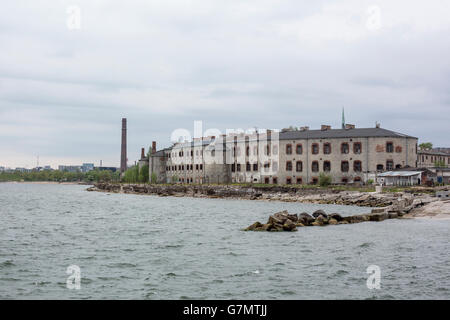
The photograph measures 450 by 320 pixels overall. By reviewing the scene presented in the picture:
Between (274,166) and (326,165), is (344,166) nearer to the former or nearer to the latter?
(326,165)

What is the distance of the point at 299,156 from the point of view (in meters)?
72.9

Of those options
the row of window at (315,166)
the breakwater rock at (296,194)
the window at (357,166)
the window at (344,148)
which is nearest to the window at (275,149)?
the row of window at (315,166)

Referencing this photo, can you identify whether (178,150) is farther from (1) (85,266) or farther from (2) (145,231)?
(1) (85,266)

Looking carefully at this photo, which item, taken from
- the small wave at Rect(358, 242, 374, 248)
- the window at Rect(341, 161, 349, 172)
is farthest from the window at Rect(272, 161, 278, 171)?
the small wave at Rect(358, 242, 374, 248)

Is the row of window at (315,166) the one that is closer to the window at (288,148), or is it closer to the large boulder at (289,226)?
the window at (288,148)

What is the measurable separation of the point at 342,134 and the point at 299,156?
725 centimetres

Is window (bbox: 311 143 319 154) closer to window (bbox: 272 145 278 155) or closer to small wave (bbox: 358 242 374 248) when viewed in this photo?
window (bbox: 272 145 278 155)

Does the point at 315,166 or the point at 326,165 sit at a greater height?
the point at 326,165

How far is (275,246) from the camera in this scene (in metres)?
23.6

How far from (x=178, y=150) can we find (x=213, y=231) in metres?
69.0

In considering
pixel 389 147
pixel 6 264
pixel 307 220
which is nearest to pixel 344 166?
pixel 389 147

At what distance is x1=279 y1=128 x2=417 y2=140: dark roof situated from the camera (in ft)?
220

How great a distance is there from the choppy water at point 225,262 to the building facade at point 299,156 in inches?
1402

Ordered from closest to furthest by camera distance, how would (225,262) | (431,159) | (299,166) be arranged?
(225,262) → (299,166) → (431,159)
